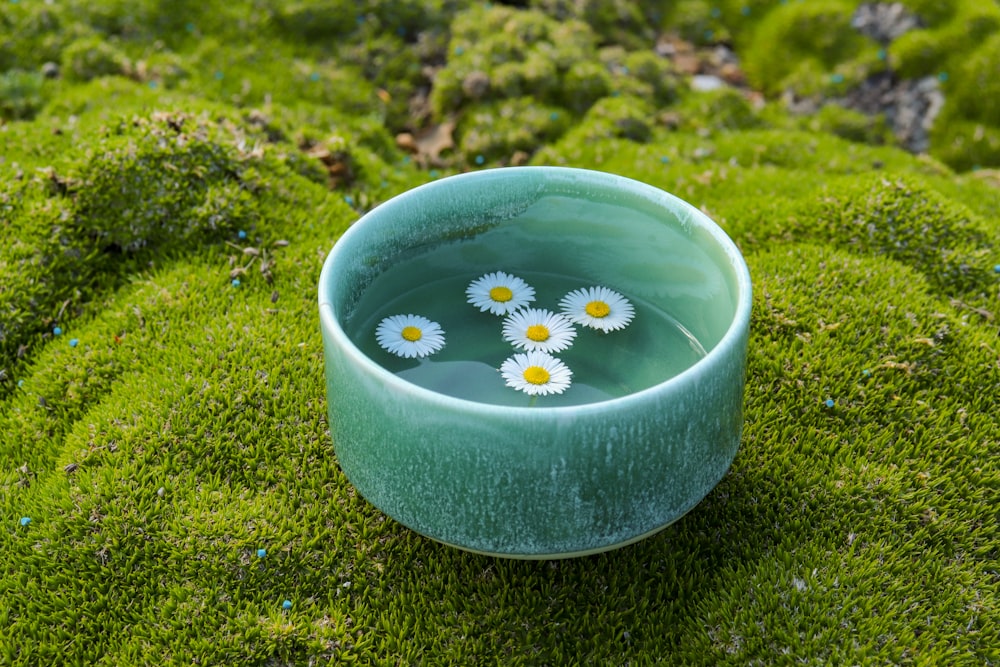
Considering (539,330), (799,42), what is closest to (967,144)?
(799,42)

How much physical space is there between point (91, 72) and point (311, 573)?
4146mm

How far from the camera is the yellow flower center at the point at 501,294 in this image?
133 inches

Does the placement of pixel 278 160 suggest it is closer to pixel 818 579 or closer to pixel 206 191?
pixel 206 191

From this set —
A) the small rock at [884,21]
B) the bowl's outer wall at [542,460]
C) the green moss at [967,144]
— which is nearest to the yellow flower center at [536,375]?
the bowl's outer wall at [542,460]

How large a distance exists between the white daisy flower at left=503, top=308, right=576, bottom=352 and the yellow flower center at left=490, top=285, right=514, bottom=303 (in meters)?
0.08

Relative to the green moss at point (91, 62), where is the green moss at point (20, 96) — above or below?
below

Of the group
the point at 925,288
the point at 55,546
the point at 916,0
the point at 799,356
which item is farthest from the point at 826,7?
the point at 55,546

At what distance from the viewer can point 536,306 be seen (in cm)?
338

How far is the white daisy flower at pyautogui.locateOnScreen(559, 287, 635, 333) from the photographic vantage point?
3.30 metres

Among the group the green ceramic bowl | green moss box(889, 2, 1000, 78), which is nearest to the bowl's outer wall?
the green ceramic bowl

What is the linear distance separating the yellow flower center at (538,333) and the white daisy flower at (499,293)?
12 cm

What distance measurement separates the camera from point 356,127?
232 inches

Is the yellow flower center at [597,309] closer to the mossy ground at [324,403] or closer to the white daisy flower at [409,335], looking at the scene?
the white daisy flower at [409,335]

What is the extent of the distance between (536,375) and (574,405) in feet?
0.99
